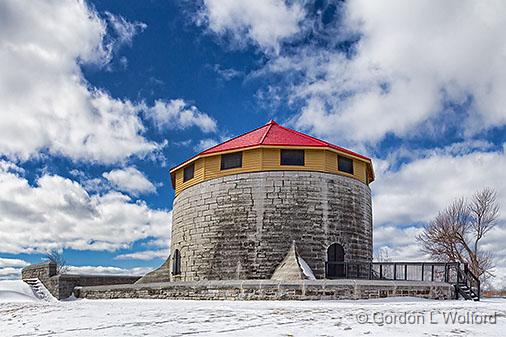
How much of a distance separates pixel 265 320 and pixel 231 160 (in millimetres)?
11433

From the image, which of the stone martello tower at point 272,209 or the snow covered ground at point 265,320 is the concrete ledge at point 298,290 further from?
the stone martello tower at point 272,209

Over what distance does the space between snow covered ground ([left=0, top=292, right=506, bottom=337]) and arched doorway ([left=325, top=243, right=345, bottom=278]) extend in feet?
19.6

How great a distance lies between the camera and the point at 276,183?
19.4 metres

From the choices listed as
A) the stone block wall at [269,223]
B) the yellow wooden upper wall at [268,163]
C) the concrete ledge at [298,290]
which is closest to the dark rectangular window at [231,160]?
the yellow wooden upper wall at [268,163]

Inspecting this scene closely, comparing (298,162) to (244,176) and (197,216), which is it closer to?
(244,176)

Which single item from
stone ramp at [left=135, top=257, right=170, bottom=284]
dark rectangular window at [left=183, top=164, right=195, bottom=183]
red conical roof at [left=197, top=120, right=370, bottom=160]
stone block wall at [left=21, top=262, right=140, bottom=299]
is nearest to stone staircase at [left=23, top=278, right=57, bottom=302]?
stone block wall at [left=21, top=262, right=140, bottom=299]

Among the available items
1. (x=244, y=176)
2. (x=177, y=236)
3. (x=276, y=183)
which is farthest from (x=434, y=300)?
(x=177, y=236)

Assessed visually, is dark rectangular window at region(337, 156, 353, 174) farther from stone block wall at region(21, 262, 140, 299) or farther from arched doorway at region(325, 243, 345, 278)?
stone block wall at region(21, 262, 140, 299)

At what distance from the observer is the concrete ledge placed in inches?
544

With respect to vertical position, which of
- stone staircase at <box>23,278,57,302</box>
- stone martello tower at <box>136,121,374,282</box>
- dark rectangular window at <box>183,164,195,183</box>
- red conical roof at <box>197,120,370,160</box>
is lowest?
stone staircase at <box>23,278,57,302</box>

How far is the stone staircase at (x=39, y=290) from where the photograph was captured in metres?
20.8

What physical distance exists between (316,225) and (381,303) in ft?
20.1

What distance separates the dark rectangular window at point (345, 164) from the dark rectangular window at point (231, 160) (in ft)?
13.6

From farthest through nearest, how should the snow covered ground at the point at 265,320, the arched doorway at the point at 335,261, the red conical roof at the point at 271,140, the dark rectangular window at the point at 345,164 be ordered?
the dark rectangular window at the point at 345,164 → the red conical roof at the point at 271,140 → the arched doorway at the point at 335,261 → the snow covered ground at the point at 265,320
